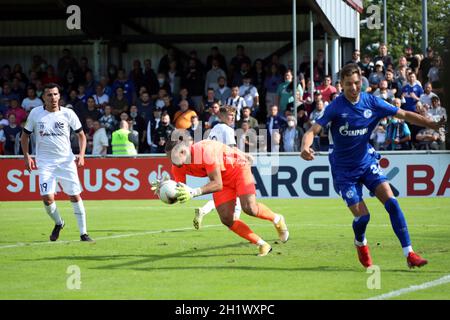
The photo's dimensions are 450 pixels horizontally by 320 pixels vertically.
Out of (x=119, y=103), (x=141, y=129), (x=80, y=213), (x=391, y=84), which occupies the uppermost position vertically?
(x=391, y=84)

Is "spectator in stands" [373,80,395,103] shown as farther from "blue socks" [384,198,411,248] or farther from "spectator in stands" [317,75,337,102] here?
"blue socks" [384,198,411,248]

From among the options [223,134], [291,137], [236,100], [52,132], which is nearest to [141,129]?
[236,100]

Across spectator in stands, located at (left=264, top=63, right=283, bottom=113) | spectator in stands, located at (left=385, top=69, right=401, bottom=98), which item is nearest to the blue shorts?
spectator in stands, located at (left=385, top=69, right=401, bottom=98)

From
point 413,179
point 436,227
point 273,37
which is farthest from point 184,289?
point 273,37

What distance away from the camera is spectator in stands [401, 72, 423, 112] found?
78.4 feet

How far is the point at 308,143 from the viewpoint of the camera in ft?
34.3

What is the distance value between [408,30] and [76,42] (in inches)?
1332

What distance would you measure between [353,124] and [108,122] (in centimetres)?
1659

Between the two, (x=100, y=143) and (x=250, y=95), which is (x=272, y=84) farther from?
(x=100, y=143)

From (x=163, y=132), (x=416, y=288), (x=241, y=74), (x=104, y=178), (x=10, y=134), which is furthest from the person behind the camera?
(x=241, y=74)

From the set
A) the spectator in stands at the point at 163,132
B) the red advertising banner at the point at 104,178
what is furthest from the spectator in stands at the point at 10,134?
the spectator in stands at the point at 163,132
